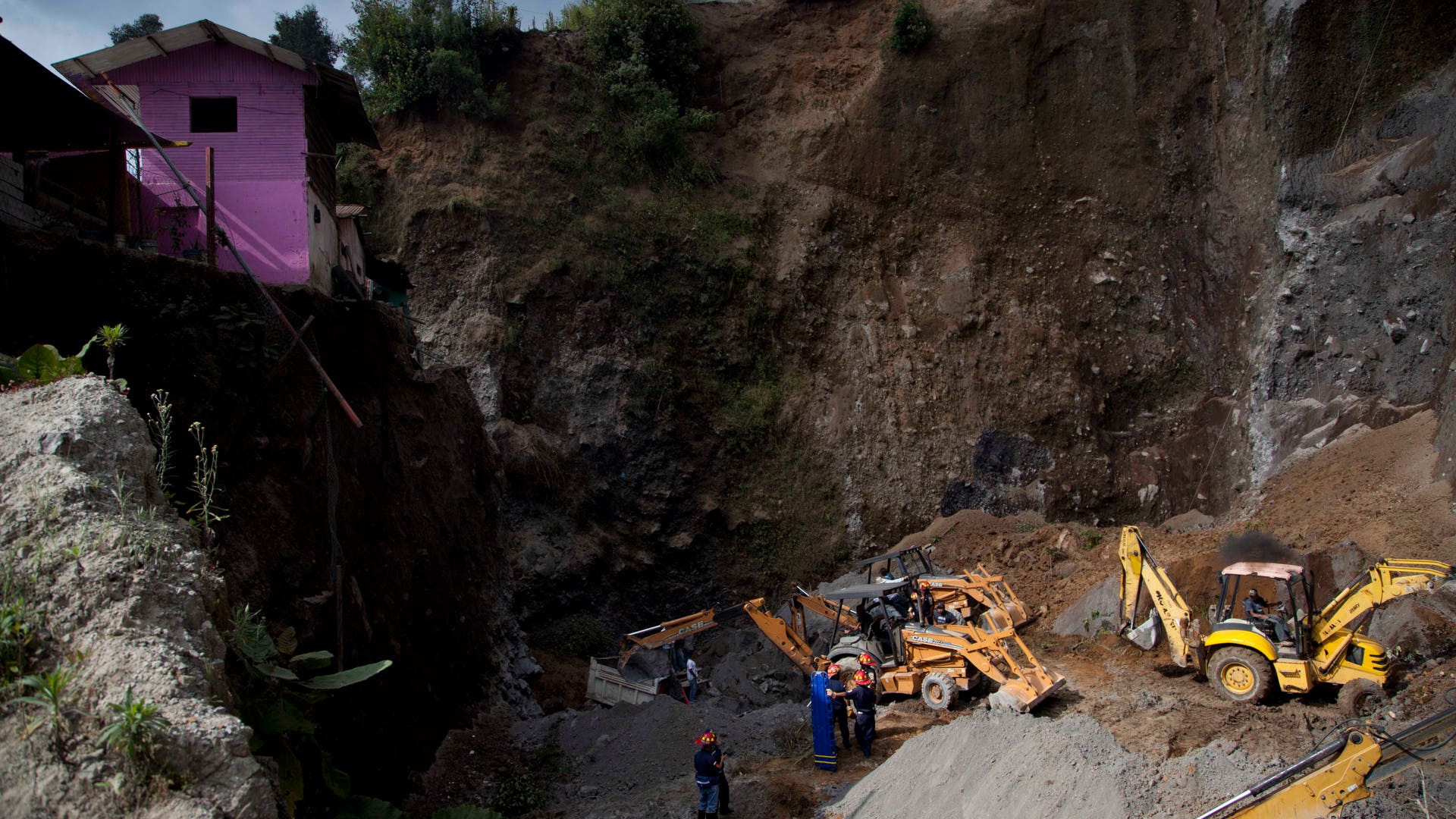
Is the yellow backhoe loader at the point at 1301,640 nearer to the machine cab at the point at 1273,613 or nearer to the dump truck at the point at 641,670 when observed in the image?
the machine cab at the point at 1273,613

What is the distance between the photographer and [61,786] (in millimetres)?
3668

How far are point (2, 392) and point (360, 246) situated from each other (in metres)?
15.2

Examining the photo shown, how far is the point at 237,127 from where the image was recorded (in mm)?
13875

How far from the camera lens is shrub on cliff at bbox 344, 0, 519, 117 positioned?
950 inches

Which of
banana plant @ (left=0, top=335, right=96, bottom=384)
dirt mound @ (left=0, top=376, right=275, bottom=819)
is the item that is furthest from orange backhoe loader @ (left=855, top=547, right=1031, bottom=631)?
banana plant @ (left=0, top=335, right=96, bottom=384)

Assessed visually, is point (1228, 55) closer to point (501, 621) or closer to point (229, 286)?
point (501, 621)

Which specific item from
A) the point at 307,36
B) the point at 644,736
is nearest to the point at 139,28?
the point at 307,36

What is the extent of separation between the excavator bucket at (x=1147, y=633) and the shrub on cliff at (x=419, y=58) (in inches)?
817

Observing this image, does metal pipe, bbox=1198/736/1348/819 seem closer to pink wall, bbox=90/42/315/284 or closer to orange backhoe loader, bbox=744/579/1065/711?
orange backhoe loader, bbox=744/579/1065/711

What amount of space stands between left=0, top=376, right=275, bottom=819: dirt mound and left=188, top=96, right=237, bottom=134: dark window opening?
411 inches

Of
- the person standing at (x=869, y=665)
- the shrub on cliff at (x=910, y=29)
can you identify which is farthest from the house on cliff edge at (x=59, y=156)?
the shrub on cliff at (x=910, y=29)

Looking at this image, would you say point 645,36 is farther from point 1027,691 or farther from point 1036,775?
point 1036,775

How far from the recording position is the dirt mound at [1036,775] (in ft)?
25.2

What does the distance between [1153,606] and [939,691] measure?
326 cm
